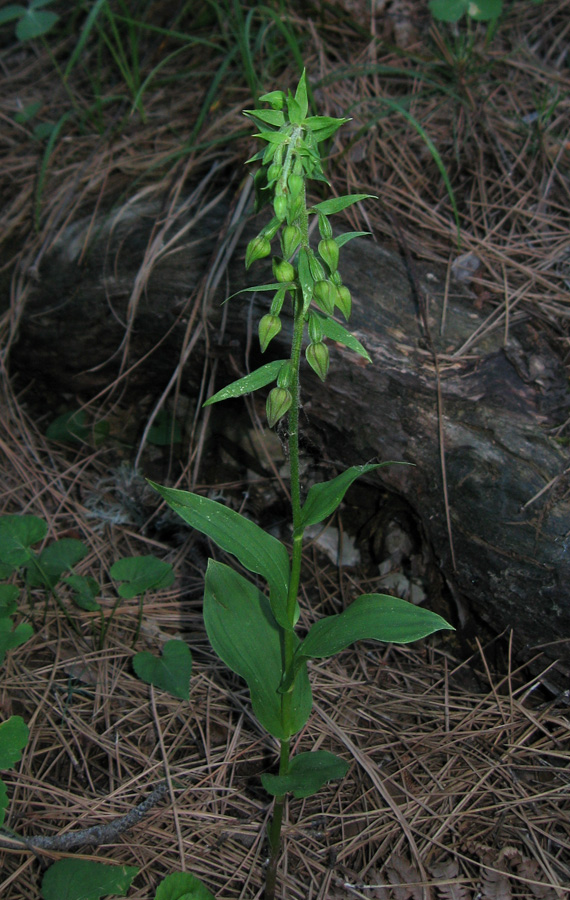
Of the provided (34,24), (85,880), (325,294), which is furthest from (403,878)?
(34,24)

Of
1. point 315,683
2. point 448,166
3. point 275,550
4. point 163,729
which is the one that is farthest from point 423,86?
point 163,729

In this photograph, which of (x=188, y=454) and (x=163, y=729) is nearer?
(x=163, y=729)

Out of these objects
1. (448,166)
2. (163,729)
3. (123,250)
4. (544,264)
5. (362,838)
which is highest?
(123,250)

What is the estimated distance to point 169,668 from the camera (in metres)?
2.30

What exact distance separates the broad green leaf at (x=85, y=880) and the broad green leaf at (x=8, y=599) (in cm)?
83

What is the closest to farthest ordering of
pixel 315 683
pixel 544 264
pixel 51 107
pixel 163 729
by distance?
pixel 163 729
pixel 315 683
pixel 544 264
pixel 51 107

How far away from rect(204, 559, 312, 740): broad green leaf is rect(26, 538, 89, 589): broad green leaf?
0.82 m

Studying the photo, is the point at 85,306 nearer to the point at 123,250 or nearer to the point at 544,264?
the point at 123,250

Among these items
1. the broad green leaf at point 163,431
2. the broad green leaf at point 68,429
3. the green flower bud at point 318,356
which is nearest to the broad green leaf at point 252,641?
the green flower bud at point 318,356

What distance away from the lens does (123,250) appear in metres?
3.17

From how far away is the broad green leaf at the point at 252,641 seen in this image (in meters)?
1.97

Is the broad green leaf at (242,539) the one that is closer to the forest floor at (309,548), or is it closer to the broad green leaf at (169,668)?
the broad green leaf at (169,668)

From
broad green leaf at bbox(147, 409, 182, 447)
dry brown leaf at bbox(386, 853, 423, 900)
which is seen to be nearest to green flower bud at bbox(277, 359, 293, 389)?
dry brown leaf at bbox(386, 853, 423, 900)

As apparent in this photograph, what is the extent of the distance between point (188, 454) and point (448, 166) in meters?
1.92
